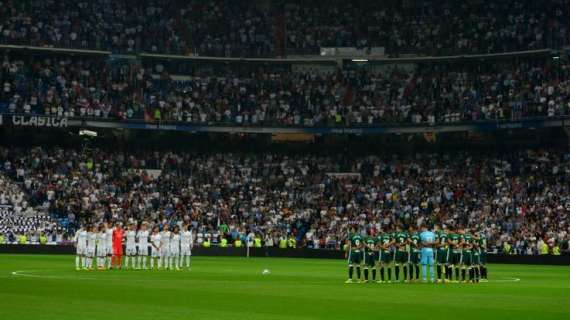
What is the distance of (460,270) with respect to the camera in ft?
135

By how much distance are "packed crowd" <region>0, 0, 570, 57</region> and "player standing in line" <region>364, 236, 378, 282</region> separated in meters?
46.1

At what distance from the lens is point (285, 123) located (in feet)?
287

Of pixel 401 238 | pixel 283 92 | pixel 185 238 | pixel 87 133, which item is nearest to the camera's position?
pixel 401 238

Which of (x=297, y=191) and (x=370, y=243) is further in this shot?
(x=297, y=191)

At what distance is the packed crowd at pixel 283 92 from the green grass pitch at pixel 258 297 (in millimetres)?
38198

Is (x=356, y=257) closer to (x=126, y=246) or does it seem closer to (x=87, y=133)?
(x=126, y=246)

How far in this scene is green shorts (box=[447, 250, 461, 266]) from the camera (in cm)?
4084

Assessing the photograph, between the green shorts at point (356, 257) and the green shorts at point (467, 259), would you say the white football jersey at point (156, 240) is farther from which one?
the green shorts at point (467, 259)

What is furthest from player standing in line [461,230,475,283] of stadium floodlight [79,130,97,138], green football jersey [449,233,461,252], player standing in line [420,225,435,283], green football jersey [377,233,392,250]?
stadium floodlight [79,130,97,138]

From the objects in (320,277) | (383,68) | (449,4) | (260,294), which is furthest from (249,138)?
(260,294)

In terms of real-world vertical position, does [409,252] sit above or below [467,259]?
above

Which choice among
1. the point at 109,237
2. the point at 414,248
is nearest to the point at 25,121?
the point at 109,237

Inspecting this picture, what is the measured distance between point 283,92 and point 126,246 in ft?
132

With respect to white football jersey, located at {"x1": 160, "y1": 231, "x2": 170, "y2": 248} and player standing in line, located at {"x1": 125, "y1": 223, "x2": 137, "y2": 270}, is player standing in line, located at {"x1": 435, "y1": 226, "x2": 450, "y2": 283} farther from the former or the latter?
player standing in line, located at {"x1": 125, "y1": 223, "x2": 137, "y2": 270}
